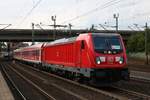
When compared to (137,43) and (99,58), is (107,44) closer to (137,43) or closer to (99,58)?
(99,58)

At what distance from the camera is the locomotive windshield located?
2011 cm

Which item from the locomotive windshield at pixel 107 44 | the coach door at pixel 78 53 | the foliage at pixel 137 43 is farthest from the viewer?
the foliage at pixel 137 43

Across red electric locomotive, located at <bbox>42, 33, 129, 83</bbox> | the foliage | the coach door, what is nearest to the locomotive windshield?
red electric locomotive, located at <bbox>42, 33, 129, 83</bbox>

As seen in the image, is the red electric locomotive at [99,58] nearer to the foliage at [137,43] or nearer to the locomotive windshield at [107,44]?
the locomotive windshield at [107,44]

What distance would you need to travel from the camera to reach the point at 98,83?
19.7 meters

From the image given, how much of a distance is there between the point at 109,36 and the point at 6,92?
20.4ft

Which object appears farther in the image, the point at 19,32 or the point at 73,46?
the point at 19,32

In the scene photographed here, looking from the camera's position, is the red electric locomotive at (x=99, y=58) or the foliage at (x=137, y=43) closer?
the red electric locomotive at (x=99, y=58)

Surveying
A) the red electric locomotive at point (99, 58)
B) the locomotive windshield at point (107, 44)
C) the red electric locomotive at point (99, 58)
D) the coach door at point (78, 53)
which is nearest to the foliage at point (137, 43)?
the red electric locomotive at point (99, 58)

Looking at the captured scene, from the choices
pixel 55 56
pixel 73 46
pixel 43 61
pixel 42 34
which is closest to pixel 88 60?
pixel 73 46

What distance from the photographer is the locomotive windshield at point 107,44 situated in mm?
20109

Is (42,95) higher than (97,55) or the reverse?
the reverse

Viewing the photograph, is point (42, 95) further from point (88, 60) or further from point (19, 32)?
point (19, 32)

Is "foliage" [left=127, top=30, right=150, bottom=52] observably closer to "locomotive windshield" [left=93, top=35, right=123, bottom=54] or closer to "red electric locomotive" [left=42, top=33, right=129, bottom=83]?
"red electric locomotive" [left=42, top=33, right=129, bottom=83]
